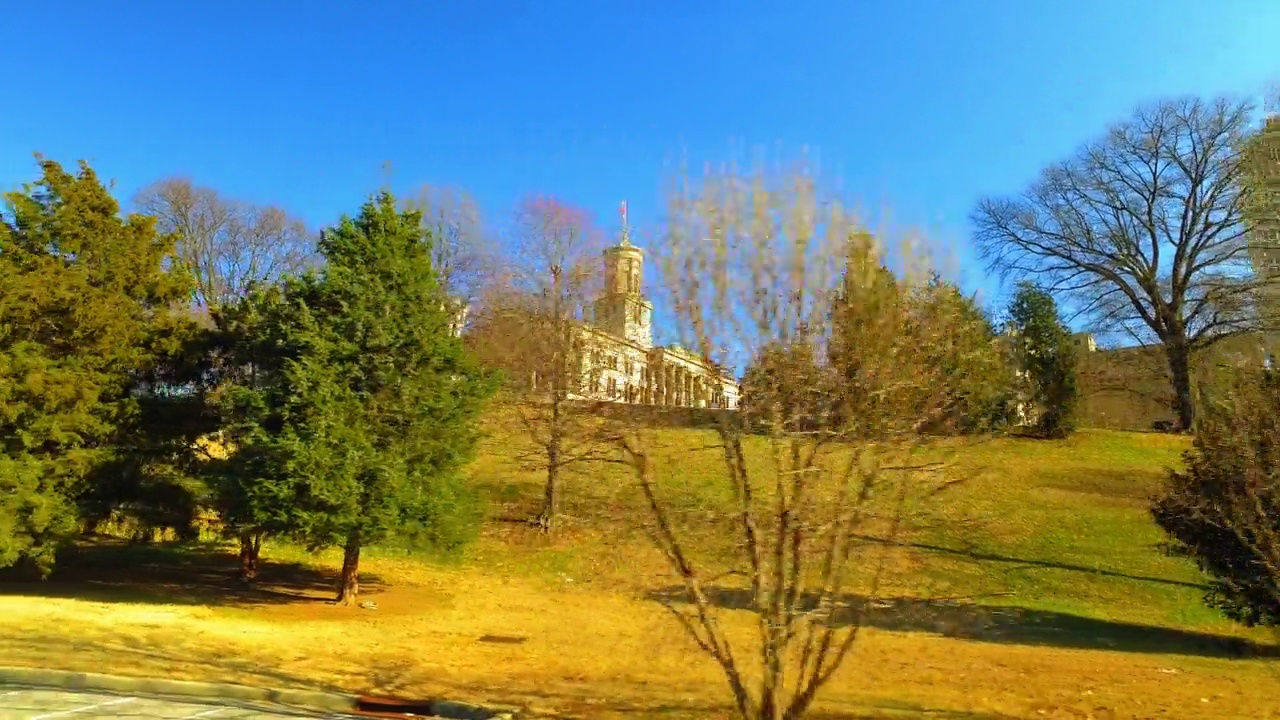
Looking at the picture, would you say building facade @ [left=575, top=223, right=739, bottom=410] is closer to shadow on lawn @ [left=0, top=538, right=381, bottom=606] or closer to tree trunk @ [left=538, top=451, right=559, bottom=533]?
shadow on lawn @ [left=0, top=538, right=381, bottom=606]

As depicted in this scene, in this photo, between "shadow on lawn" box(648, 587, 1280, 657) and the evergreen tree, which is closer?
"shadow on lawn" box(648, 587, 1280, 657)

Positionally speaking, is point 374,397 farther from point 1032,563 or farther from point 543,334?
point 1032,563

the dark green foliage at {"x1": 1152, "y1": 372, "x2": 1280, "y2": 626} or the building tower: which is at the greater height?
the building tower

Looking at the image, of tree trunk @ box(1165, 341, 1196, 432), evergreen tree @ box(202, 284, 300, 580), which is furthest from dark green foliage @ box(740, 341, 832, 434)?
tree trunk @ box(1165, 341, 1196, 432)

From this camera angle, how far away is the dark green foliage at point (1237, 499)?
7.32 m

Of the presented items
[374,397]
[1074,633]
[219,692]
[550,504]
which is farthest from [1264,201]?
[219,692]

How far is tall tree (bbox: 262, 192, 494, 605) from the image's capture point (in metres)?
13.4

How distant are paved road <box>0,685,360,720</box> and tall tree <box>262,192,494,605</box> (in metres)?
5.70

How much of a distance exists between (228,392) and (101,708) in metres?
8.15

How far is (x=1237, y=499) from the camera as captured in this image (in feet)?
24.0

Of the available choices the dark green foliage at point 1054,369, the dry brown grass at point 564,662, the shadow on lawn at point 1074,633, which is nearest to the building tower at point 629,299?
the dry brown grass at point 564,662

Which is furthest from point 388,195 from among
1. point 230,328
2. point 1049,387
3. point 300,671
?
point 1049,387

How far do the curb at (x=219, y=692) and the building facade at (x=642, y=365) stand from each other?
10.1ft

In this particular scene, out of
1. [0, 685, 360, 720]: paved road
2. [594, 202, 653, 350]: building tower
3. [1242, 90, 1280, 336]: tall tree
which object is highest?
[1242, 90, 1280, 336]: tall tree
